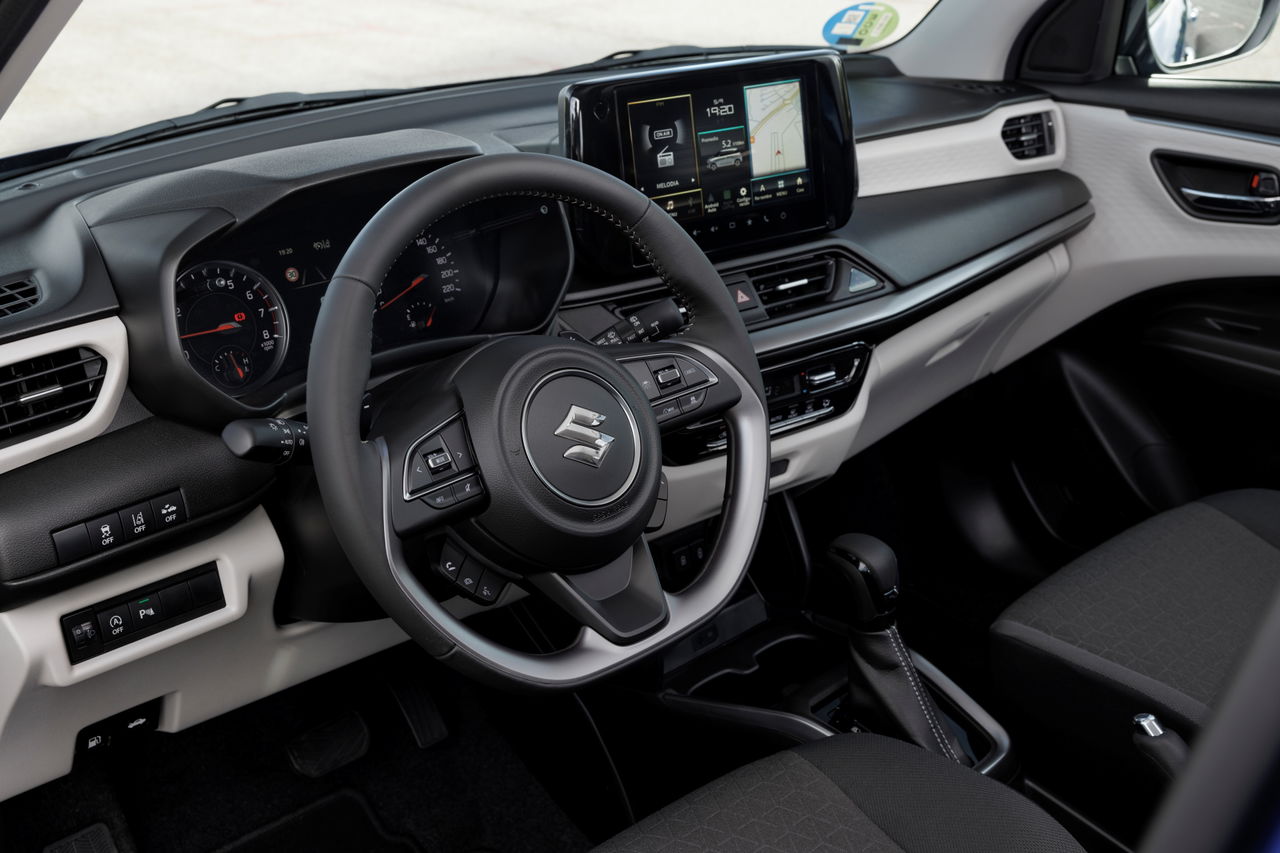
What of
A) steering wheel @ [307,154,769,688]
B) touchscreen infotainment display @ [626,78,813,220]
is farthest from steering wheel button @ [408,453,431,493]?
touchscreen infotainment display @ [626,78,813,220]

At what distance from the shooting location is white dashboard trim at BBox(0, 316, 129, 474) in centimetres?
126

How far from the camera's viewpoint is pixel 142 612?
1.40 meters

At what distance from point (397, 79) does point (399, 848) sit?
139 centimetres

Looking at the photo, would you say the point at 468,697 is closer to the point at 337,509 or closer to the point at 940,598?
the point at 940,598

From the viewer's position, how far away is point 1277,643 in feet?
1.02

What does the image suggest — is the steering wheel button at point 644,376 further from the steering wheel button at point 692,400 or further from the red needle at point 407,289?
the red needle at point 407,289

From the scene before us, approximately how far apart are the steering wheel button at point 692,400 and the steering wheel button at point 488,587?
315 mm

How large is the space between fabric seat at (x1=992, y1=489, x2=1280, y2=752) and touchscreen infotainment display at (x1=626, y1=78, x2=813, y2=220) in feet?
2.57

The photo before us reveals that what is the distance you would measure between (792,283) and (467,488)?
93 centimetres

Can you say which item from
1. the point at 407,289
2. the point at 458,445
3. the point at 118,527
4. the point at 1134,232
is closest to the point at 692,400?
the point at 458,445

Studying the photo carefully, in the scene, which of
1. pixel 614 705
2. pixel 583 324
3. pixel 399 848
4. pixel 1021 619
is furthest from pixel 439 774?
pixel 1021 619

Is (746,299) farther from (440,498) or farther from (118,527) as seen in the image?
(118,527)

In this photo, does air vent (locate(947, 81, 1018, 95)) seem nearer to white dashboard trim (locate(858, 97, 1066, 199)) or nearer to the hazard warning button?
white dashboard trim (locate(858, 97, 1066, 199))

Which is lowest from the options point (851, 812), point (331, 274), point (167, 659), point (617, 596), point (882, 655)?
point (882, 655)
